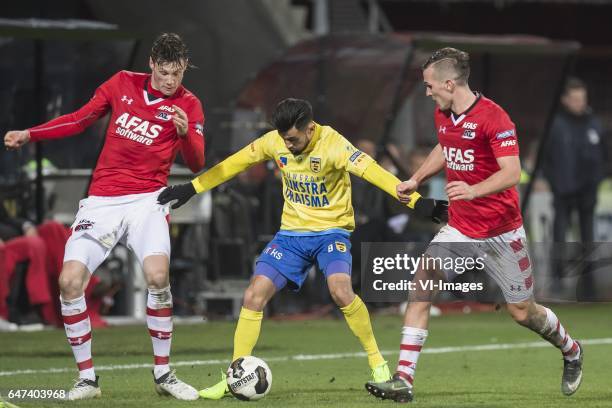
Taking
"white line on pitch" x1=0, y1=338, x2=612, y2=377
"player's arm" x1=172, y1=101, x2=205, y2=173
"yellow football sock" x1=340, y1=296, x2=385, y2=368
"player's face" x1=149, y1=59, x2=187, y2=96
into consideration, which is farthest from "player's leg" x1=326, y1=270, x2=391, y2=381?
"white line on pitch" x1=0, y1=338, x2=612, y2=377

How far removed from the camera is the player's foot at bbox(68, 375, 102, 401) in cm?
944

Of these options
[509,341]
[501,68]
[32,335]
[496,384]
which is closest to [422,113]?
[501,68]

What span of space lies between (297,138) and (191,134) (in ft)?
2.28

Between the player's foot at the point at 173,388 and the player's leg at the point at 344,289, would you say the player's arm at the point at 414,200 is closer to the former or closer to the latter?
the player's leg at the point at 344,289

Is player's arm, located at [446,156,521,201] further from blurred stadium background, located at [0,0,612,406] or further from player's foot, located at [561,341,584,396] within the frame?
blurred stadium background, located at [0,0,612,406]

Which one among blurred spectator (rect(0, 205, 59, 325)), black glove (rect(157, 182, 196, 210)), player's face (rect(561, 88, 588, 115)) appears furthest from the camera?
player's face (rect(561, 88, 588, 115))

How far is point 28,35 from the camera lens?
51.4ft

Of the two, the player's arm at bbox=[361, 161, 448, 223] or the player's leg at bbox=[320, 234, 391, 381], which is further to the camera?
the player's leg at bbox=[320, 234, 391, 381]

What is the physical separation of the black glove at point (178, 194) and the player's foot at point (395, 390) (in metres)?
1.68

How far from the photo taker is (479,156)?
9516 mm

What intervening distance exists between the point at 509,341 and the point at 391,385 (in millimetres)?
5247

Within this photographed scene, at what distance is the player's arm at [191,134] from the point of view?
968cm

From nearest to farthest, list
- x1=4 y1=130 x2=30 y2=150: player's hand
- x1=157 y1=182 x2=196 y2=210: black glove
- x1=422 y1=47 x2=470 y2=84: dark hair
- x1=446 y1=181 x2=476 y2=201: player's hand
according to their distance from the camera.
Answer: x1=446 y1=181 x2=476 y2=201: player's hand
x1=422 y1=47 x2=470 y2=84: dark hair
x1=4 y1=130 x2=30 y2=150: player's hand
x1=157 y1=182 x2=196 y2=210: black glove

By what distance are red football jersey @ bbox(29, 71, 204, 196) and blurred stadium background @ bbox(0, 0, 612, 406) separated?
3156 millimetres
